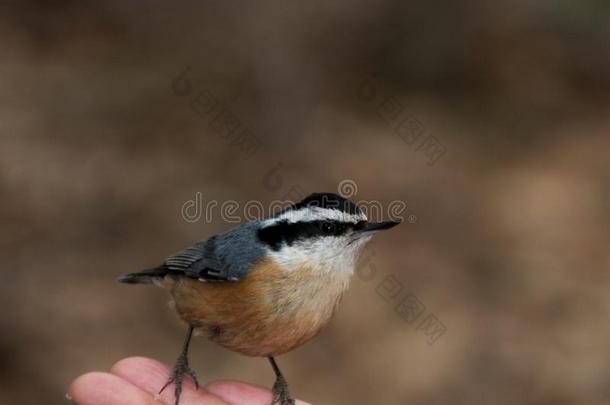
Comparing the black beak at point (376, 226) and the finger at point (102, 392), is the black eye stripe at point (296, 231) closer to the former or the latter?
the black beak at point (376, 226)

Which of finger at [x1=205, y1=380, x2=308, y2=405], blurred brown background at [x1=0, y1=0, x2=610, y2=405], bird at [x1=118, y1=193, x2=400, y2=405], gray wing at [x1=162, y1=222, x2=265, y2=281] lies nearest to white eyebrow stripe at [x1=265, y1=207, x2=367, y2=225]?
bird at [x1=118, y1=193, x2=400, y2=405]

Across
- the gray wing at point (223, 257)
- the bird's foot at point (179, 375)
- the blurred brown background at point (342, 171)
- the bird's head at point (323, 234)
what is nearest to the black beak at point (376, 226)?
the bird's head at point (323, 234)

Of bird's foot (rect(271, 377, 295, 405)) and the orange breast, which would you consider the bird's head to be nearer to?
the orange breast

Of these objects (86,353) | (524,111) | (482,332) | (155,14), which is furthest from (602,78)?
(86,353)

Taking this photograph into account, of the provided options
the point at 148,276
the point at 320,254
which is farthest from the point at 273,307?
the point at 148,276

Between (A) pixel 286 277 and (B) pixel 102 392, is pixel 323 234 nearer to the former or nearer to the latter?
(A) pixel 286 277

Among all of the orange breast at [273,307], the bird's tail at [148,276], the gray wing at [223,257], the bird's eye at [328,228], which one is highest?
the bird's tail at [148,276]

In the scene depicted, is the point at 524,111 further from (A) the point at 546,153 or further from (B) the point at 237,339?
(B) the point at 237,339
